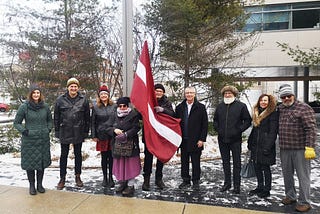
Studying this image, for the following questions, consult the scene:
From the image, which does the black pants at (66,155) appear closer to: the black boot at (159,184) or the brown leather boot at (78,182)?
the brown leather boot at (78,182)

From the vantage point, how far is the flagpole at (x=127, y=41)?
18.1 feet

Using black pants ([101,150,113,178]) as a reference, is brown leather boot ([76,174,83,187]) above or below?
below

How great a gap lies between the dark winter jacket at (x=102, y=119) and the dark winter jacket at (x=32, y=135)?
83 centimetres

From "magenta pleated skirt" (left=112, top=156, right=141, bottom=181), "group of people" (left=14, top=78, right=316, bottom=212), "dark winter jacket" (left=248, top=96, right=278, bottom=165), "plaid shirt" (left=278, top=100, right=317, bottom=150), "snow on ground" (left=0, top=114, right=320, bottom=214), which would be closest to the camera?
"plaid shirt" (left=278, top=100, right=317, bottom=150)

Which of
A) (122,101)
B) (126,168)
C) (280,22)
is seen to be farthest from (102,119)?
(280,22)

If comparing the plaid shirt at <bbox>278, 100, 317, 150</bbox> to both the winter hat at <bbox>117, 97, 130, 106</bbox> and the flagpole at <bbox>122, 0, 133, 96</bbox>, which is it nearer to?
the winter hat at <bbox>117, 97, 130, 106</bbox>

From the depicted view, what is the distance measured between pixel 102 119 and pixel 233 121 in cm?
220

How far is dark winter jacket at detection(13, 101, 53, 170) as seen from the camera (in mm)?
4641

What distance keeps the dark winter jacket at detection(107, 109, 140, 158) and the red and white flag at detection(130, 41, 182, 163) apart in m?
0.14

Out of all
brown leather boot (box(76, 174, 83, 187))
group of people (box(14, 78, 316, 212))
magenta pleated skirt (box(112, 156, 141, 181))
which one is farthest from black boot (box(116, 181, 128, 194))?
brown leather boot (box(76, 174, 83, 187))

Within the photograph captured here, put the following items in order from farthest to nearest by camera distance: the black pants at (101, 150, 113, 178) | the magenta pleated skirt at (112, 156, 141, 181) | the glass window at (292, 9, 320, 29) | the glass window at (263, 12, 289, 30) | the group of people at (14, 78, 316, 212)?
the glass window at (263, 12, 289, 30)
the glass window at (292, 9, 320, 29)
the black pants at (101, 150, 113, 178)
the magenta pleated skirt at (112, 156, 141, 181)
the group of people at (14, 78, 316, 212)

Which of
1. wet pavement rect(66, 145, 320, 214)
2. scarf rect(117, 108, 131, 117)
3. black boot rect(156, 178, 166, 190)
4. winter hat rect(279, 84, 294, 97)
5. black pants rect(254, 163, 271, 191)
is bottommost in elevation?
wet pavement rect(66, 145, 320, 214)

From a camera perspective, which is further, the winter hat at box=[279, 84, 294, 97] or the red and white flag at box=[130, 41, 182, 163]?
the red and white flag at box=[130, 41, 182, 163]

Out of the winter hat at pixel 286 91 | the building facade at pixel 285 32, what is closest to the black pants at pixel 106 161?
the winter hat at pixel 286 91
